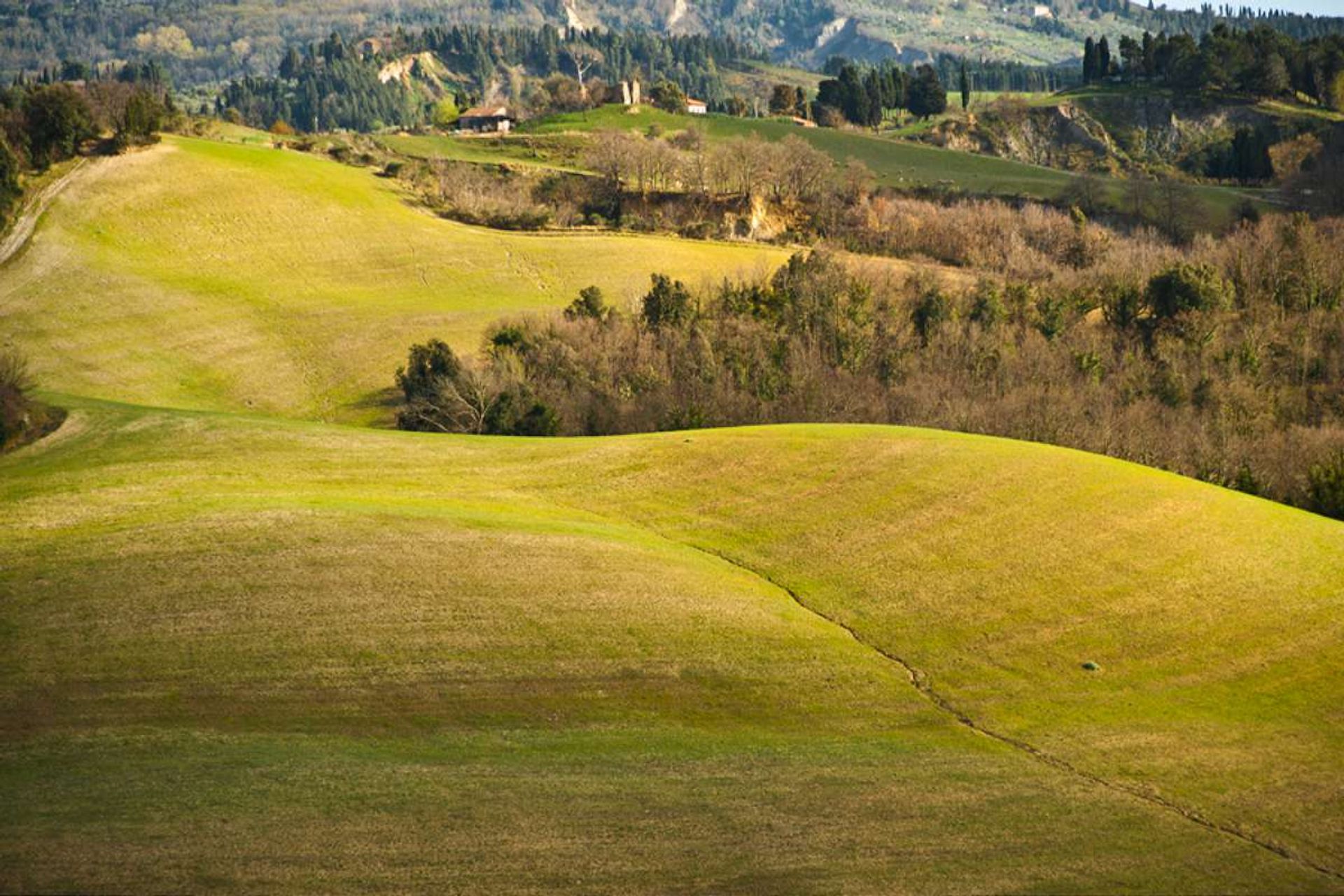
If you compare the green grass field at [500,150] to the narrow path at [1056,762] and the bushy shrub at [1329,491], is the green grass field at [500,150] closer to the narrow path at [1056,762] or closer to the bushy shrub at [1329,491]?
the bushy shrub at [1329,491]

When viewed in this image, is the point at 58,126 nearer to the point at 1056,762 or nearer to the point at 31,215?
the point at 31,215

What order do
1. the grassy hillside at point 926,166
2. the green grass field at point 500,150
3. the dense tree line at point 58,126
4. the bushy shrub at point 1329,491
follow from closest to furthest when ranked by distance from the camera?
the bushy shrub at point 1329,491 → the dense tree line at point 58,126 → the grassy hillside at point 926,166 → the green grass field at point 500,150

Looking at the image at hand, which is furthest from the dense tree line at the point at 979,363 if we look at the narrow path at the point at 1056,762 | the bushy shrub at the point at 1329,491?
the narrow path at the point at 1056,762

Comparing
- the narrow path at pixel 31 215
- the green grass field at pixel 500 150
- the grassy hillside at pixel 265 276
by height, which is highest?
the green grass field at pixel 500 150

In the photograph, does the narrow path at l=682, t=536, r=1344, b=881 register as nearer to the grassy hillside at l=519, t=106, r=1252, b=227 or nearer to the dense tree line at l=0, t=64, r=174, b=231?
the dense tree line at l=0, t=64, r=174, b=231

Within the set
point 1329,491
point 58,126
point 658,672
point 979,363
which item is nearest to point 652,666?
point 658,672

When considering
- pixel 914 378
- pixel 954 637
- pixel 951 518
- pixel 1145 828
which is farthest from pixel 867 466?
pixel 914 378

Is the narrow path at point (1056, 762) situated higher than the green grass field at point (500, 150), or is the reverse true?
the green grass field at point (500, 150)
